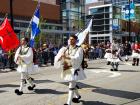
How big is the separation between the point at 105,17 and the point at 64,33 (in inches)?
829

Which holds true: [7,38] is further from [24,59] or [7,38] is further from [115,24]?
[115,24]

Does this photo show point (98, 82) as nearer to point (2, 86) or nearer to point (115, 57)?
point (2, 86)

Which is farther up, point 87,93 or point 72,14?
point 72,14

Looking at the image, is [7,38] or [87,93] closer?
[87,93]

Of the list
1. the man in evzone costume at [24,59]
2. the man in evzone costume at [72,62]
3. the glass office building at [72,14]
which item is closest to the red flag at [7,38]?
the man in evzone costume at [24,59]

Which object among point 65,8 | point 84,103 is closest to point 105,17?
point 65,8

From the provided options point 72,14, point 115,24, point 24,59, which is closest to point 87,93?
point 24,59

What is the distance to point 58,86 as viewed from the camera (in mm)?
14680

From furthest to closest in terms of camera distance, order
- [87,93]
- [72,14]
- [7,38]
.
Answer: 1. [72,14]
2. [7,38]
3. [87,93]

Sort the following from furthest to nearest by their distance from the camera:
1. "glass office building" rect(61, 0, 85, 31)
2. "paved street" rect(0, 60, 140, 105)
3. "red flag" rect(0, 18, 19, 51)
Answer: "glass office building" rect(61, 0, 85, 31) → "red flag" rect(0, 18, 19, 51) → "paved street" rect(0, 60, 140, 105)

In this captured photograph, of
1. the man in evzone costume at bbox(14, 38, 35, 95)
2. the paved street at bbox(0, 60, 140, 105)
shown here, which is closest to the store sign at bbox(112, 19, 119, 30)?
the paved street at bbox(0, 60, 140, 105)

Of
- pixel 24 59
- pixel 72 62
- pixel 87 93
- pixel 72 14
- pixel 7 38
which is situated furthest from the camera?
pixel 72 14

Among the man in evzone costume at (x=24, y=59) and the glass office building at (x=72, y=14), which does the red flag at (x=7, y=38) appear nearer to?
the man in evzone costume at (x=24, y=59)

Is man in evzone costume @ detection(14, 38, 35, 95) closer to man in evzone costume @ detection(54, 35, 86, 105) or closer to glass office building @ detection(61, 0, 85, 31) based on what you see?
man in evzone costume @ detection(54, 35, 86, 105)
